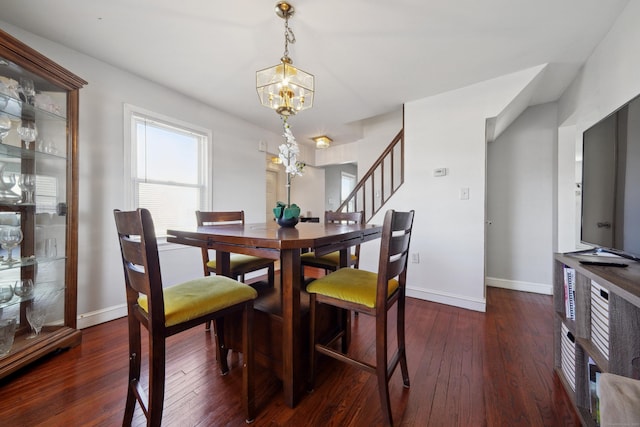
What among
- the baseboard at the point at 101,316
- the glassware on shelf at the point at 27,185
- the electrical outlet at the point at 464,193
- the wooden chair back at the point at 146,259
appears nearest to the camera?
the wooden chair back at the point at 146,259

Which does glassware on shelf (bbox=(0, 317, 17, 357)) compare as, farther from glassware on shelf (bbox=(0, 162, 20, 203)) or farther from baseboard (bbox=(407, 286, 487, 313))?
baseboard (bbox=(407, 286, 487, 313))

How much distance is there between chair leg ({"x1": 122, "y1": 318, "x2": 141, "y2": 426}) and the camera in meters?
1.05

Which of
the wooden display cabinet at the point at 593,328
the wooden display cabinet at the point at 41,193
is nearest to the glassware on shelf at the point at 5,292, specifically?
the wooden display cabinet at the point at 41,193

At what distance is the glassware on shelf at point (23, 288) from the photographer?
160 cm

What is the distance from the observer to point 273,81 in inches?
65.5

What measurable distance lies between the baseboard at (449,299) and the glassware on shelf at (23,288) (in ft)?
10.9

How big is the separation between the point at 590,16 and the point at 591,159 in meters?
1.07

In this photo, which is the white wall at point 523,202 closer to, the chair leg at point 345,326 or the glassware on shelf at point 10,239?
the chair leg at point 345,326

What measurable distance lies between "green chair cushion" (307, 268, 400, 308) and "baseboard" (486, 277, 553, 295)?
267cm

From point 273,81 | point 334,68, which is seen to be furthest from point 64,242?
point 334,68

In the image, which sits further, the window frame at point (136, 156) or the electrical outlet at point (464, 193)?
the electrical outlet at point (464, 193)

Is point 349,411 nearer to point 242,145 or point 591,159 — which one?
point 591,159

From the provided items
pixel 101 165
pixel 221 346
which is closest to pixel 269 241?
pixel 221 346

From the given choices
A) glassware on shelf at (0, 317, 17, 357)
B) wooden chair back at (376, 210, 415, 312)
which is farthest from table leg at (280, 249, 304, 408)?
glassware on shelf at (0, 317, 17, 357)
